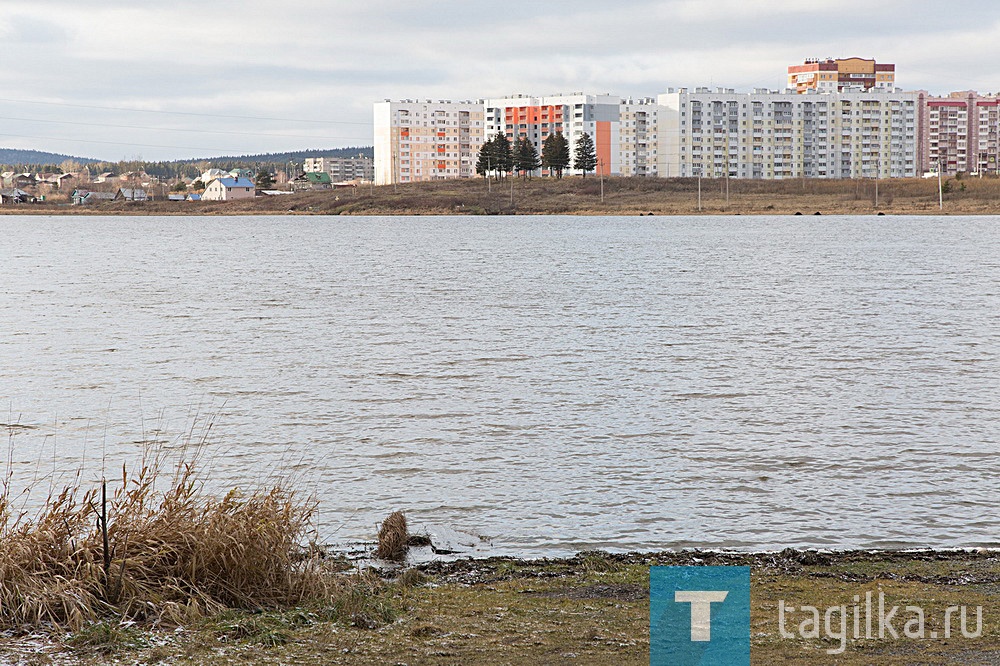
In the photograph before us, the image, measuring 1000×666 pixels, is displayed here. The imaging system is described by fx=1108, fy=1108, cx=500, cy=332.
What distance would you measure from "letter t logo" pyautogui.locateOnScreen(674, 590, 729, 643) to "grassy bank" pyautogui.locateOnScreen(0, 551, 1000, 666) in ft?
0.84

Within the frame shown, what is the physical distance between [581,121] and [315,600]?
592ft

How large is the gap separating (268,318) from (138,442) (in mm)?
17018

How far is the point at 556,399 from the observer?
17.4 m

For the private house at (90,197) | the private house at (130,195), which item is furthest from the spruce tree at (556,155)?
the private house at (90,197)

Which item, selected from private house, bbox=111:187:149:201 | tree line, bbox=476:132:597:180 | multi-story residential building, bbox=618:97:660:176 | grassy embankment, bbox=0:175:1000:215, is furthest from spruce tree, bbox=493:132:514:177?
private house, bbox=111:187:149:201

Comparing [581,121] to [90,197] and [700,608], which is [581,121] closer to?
[90,197]

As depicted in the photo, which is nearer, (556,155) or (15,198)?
(556,155)

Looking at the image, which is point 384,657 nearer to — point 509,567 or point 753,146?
point 509,567

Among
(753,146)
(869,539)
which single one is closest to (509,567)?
(869,539)

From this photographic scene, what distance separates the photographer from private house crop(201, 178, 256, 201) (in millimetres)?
177750

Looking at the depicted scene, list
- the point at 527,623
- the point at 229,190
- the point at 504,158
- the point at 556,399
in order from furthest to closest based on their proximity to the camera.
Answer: the point at 229,190 → the point at 504,158 → the point at 556,399 → the point at 527,623

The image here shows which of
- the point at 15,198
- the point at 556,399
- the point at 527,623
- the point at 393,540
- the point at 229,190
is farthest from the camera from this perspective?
the point at 15,198

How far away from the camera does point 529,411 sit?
1634 centimetres

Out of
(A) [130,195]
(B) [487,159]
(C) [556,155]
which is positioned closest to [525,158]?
(C) [556,155]
